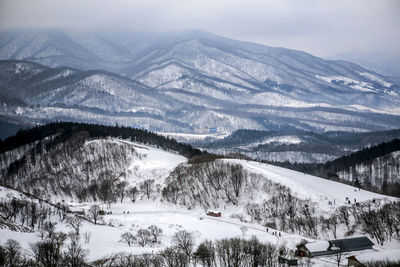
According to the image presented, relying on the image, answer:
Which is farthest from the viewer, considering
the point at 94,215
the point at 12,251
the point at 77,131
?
the point at 77,131

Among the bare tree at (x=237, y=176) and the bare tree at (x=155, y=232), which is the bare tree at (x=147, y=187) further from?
the bare tree at (x=155, y=232)

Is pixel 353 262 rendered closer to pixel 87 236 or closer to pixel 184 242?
pixel 184 242

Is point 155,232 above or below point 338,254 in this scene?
below

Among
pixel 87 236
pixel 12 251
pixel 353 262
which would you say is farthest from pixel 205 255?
pixel 12 251

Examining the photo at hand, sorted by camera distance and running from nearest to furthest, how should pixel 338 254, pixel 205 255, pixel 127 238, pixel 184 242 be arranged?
pixel 205 255 < pixel 184 242 < pixel 338 254 < pixel 127 238

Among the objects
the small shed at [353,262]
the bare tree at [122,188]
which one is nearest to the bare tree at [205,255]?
the small shed at [353,262]

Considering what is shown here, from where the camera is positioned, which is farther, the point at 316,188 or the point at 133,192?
the point at 133,192

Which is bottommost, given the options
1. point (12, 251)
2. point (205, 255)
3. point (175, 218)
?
point (175, 218)

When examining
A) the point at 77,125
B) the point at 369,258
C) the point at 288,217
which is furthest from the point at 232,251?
the point at 77,125

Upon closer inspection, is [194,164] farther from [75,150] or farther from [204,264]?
[204,264]
